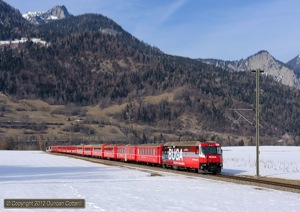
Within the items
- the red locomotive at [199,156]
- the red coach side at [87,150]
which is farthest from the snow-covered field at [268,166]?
the red coach side at [87,150]

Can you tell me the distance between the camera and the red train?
43781 millimetres

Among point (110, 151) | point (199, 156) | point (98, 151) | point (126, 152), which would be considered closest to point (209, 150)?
point (199, 156)

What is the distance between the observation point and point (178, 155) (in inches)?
1938

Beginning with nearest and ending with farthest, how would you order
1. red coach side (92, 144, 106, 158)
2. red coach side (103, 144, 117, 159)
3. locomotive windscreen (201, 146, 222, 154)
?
locomotive windscreen (201, 146, 222, 154) → red coach side (103, 144, 117, 159) → red coach side (92, 144, 106, 158)

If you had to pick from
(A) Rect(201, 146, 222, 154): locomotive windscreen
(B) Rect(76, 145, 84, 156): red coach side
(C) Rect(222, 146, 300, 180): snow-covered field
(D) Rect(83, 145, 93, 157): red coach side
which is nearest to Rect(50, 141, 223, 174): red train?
(A) Rect(201, 146, 222, 154): locomotive windscreen

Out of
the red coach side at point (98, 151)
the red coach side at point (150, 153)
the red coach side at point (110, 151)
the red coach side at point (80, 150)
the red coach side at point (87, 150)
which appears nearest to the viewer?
the red coach side at point (150, 153)

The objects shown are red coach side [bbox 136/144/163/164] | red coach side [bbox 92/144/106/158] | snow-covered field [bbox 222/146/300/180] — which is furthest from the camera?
red coach side [bbox 92/144/106/158]

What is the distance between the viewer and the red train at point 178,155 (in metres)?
43.8

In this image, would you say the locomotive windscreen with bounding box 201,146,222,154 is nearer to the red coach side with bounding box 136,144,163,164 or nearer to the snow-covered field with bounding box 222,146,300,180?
the snow-covered field with bounding box 222,146,300,180

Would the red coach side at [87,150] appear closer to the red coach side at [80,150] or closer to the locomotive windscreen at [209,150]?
the red coach side at [80,150]

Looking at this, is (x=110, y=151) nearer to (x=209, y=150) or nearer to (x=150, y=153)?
(x=150, y=153)

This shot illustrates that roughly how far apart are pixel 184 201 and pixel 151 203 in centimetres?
191

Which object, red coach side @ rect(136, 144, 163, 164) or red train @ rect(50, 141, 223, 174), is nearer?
red train @ rect(50, 141, 223, 174)

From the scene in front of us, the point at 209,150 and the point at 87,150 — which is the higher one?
the point at 209,150
